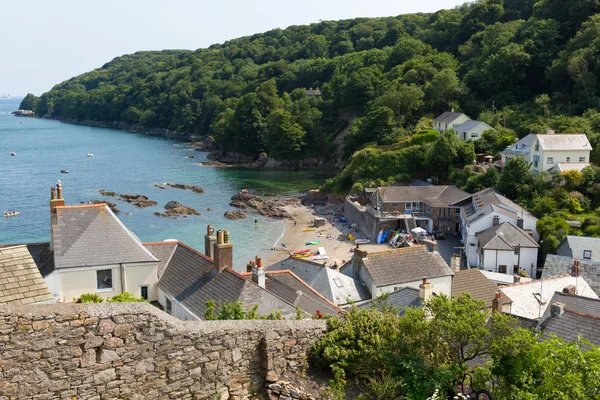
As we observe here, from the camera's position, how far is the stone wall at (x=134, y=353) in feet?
21.7

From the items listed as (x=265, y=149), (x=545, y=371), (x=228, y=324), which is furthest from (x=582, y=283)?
(x=265, y=149)

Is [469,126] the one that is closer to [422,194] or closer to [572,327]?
[422,194]

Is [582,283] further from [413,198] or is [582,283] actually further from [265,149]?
[265,149]

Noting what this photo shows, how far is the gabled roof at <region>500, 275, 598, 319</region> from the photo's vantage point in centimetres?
2566

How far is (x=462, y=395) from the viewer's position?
8297mm

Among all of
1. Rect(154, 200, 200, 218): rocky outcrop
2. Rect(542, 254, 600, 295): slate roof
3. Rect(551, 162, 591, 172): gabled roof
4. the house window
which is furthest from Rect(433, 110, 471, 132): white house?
the house window

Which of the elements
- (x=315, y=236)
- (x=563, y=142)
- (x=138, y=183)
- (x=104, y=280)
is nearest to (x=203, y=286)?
(x=104, y=280)

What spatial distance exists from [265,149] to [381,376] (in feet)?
332

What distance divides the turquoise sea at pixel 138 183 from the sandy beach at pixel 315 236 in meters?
1.46

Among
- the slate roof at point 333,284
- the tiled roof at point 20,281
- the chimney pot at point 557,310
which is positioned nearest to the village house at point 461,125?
the slate roof at point 333,284

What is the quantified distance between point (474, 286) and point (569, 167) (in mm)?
28841

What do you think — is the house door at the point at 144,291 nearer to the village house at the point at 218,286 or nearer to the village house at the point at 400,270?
the village house at the point at 218,286

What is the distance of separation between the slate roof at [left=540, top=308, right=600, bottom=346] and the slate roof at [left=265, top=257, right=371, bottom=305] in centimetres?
1008

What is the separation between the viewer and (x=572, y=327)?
16.5 m
